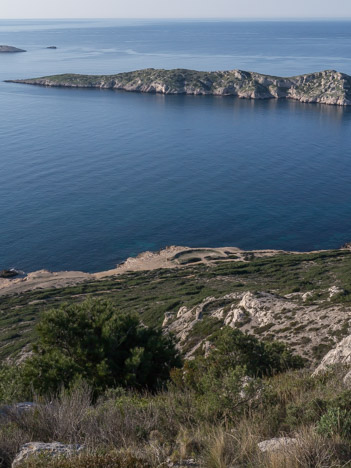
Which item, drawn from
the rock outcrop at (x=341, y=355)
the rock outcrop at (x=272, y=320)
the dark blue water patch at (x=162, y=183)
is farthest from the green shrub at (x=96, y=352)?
the dark blue water patch at (x=162, y=183)

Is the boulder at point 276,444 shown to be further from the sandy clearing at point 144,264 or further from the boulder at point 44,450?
the sandy clearing at point 144,264

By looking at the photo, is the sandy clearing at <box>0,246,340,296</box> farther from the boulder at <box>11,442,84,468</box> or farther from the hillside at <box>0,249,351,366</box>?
the boulder at <box>11,442,84,468</box>

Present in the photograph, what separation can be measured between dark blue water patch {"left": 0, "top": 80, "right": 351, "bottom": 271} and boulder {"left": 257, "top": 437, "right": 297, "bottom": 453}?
4723cm

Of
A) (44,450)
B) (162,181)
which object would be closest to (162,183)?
(162,181)

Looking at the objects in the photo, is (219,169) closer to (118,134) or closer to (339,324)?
(118,134)

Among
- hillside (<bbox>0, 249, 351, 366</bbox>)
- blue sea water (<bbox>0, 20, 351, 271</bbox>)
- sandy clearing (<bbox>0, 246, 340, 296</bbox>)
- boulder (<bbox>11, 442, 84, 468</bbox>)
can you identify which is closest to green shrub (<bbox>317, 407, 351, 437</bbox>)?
boulder (<bbox>11, 442, 84, 468</bbox>)

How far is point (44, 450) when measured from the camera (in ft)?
23.2

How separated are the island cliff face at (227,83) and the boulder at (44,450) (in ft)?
504

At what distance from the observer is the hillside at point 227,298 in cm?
2378

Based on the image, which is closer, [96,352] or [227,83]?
[96,352]

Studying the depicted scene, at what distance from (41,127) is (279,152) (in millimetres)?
59882

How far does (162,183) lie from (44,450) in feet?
232

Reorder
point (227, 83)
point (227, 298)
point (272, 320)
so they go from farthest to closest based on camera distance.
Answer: point (227, 83) < point (227, 298) < point (272, 320)

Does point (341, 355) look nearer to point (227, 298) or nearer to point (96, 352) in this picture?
point (96, 352)
